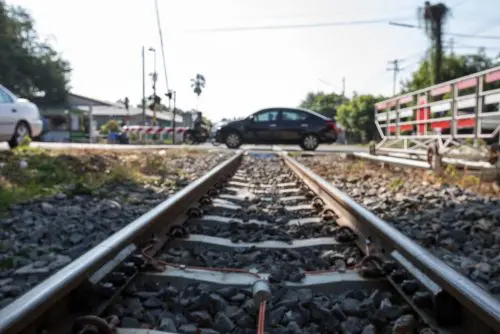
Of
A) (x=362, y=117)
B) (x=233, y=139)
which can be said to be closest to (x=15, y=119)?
(x=233, y=139)

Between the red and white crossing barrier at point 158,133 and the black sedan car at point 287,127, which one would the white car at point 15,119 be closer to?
the black sedan car at point 287,127

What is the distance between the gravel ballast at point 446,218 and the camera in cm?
304

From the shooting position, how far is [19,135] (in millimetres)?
A: 11062

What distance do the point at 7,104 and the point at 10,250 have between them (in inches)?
315

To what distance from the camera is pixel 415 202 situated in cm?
509

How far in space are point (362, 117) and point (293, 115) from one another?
1218 inches

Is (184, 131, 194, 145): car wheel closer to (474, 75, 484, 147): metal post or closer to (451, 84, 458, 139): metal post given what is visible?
(451, 84, 458, 139): metal post

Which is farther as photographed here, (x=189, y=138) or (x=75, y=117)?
(x=75, y=117)

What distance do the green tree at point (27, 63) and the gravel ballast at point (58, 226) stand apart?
51831 mm

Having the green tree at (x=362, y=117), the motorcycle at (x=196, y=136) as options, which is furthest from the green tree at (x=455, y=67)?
the motorcycle at (x=196, y=136)

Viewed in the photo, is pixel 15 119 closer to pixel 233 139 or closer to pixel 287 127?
pixel 233 139

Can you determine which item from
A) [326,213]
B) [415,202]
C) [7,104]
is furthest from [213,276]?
[7,104]

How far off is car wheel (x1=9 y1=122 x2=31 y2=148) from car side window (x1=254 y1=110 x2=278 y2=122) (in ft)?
29.2

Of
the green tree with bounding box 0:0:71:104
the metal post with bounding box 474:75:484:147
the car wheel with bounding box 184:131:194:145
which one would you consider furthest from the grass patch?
the green tree with bounding box 0:0:71:104
